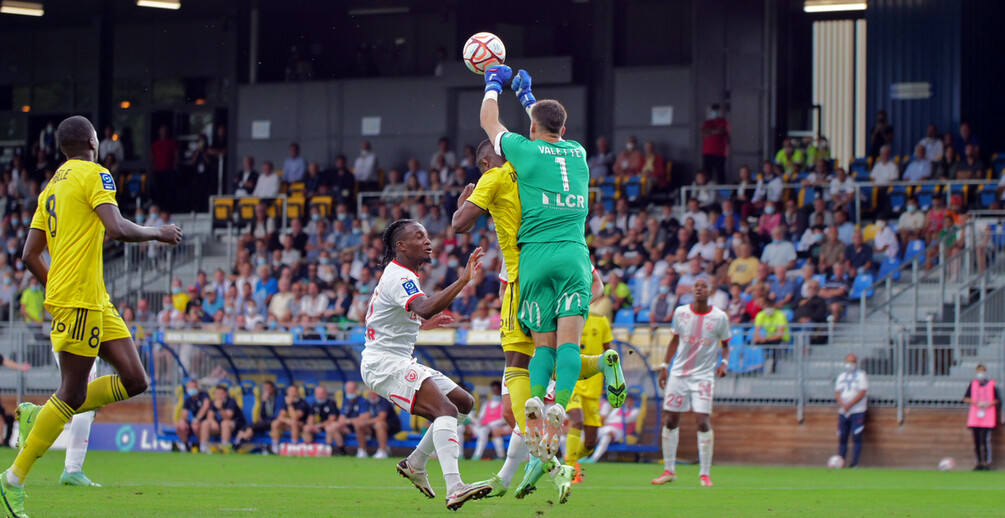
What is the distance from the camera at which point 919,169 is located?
23.2 meters

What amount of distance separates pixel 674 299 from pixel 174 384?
337 inches

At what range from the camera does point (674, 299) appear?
67.5 feet

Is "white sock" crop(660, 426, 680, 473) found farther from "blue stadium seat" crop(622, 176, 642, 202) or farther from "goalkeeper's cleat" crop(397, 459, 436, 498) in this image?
"blue stadium seat" crop(622, 176, 642, 202)

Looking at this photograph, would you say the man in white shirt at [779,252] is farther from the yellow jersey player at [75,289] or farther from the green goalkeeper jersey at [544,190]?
A: the yellow jersey player at [75,289]

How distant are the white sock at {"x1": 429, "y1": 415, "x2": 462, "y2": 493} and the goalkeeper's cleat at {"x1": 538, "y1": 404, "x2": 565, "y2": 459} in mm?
820

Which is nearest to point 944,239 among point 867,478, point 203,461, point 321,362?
point 867,478

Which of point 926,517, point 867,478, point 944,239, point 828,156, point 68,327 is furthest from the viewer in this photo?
point 828,156

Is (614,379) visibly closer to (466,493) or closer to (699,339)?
(466,493)

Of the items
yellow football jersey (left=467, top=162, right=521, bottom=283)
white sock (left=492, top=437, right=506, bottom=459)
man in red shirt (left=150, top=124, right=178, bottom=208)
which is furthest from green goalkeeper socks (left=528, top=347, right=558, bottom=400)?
man in red shirt (left=150, top=124, right=178, bottom=208)

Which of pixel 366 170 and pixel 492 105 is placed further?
pixel 366 170

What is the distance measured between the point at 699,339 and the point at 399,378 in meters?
6.02

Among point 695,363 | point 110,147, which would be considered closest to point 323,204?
point 110,147

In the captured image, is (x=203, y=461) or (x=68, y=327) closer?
(x=68, y=327)

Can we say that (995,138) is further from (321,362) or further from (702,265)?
(321,362)
